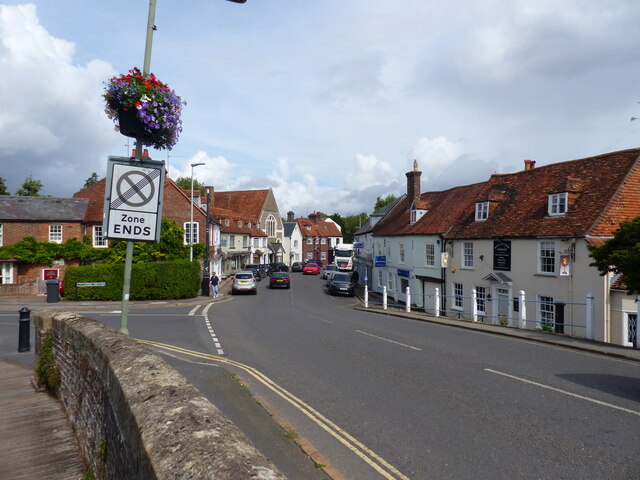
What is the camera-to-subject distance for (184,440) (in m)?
2.82

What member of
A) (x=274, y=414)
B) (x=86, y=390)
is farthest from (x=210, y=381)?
(x=86, y=390)

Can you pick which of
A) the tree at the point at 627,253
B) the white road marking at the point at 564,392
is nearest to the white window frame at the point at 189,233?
the white road marking at the point at 564,392

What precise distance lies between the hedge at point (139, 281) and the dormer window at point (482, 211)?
20.5m

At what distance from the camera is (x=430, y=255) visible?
31.2 metres

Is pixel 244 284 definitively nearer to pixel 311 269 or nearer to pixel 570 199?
pixel 570 199

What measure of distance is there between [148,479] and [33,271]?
37.9 metres

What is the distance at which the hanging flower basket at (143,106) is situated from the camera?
5852 mm

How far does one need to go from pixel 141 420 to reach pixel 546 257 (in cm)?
2143

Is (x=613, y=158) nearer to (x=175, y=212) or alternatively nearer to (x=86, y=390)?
(x=86, y=390)

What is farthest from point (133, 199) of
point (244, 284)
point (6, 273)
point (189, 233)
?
point (189, 233)

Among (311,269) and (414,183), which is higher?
(414,183)

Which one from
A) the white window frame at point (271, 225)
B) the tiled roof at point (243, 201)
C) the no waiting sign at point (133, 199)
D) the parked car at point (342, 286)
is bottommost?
the parked car at point (342, 286)

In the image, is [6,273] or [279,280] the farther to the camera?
[279,280]

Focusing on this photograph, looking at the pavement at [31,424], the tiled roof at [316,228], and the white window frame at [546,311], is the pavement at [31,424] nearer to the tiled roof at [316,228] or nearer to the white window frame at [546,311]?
the white window frame at [546,311]
